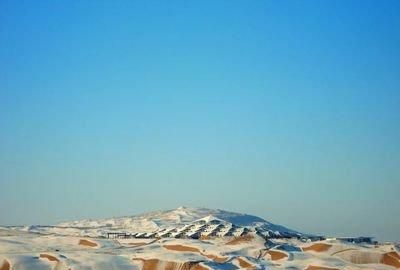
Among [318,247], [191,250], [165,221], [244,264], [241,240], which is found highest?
[165,221]

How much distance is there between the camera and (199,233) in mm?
118312

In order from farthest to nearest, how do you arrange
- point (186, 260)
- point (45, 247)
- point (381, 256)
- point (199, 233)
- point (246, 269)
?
point (199, 233) → point (45, 247) → point (381, 256) → point (186, 260) → point (246, 269)

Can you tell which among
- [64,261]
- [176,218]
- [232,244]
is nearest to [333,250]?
[232,244]

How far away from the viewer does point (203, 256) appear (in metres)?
77.8

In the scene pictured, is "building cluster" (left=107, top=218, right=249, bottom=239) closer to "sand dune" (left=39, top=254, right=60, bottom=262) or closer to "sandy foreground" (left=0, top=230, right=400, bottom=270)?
"sandy foreground" (left=0, top=230, right=400, bottom=270)

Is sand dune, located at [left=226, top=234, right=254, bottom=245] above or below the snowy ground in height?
above

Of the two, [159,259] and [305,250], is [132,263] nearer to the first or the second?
[159,259]

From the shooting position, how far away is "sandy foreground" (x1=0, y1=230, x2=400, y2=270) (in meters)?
69.6

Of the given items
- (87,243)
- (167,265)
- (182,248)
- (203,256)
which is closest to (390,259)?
(203,256)

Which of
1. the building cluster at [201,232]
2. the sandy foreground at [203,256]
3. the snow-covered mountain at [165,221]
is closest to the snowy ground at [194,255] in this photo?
the sandy foreground at [203,256]

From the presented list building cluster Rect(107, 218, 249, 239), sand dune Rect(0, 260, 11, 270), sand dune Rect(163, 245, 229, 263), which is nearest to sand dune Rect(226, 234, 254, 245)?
sand dune Rect(163, 245, 229, 263)

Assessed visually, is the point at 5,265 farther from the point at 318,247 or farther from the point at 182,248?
the point at 318,247

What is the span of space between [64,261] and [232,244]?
90.0 feet

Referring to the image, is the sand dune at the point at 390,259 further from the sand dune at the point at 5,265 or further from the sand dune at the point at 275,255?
the sand dune at the point at 5,265
